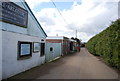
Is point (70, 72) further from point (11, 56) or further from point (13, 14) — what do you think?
point (13, 14)

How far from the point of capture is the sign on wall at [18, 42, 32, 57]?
8.16m

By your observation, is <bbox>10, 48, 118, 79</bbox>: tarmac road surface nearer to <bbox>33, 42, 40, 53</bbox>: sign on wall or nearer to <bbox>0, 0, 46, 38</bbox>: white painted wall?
<bbox>33, 42, 40, 53</bbox>: sign on wall

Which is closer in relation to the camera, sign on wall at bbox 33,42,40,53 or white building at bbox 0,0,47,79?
white building at bbox 0,0,47,79

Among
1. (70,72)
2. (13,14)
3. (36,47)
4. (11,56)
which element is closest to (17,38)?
(11,56)

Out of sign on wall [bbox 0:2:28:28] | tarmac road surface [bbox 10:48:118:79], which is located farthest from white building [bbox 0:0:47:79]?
tarmac road surface [bbox 10:48:118:79]

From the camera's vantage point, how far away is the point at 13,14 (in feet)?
25.0

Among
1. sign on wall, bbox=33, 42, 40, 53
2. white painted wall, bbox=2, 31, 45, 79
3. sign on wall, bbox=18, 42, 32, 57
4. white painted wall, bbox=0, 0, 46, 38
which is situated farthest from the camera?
sign on wall, bbox=33, 42, 40, 53

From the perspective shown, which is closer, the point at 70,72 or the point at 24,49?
the point at 70,72

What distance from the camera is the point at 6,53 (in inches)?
267

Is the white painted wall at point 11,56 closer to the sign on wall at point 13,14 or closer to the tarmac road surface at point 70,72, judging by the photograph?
the tarmac road surface at point 70,72

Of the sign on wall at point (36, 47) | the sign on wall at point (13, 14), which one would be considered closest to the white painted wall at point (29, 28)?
the sign on wall at point (13, 14)

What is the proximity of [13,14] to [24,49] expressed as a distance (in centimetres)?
244

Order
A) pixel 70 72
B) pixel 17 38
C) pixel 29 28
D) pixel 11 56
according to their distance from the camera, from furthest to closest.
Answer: pixel 29 28
pixel 70 72
pixel 17 38
pixel 11 56

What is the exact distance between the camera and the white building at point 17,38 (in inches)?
263
